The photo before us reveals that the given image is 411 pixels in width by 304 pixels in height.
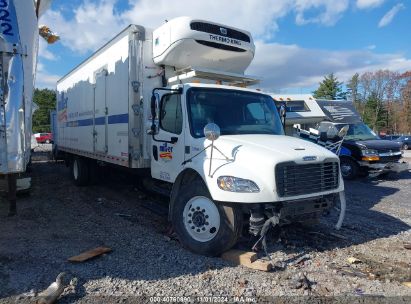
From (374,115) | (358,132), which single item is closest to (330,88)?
(374,115)

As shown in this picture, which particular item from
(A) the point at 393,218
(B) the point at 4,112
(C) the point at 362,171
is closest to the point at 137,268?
(B) the point at 4,112

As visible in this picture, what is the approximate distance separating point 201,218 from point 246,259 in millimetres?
882

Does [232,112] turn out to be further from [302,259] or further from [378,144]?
[378,144]

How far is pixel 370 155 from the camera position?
1209 centimetres

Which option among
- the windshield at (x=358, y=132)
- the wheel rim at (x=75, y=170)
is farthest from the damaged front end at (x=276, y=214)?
the windshield at (x=358, y=132)

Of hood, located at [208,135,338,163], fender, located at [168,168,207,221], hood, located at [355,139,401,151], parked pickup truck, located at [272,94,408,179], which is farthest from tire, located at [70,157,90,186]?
hood, located at [355,139,401,151]

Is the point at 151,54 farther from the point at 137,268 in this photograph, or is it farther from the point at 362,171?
the point at 362,171

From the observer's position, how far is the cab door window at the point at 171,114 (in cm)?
594

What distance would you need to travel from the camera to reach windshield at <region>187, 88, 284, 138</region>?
5777mm

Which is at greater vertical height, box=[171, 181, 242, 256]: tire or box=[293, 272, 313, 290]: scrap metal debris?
box=[171, 181, 242, 256]: tire

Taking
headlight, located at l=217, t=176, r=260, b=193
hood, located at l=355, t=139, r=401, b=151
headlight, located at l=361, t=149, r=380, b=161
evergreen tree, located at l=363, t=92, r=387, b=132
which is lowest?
headlight, located at l=361, t=149, r=380, b=161

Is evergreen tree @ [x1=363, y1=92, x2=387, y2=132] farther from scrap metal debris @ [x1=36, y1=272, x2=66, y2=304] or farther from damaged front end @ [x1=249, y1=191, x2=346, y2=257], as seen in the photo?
scrap metal debris @ [x1=36, y1=272, x2=66, y2=304]

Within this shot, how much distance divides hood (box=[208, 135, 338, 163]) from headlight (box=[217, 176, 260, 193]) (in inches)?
12.0

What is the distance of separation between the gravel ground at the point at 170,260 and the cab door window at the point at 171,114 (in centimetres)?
177
